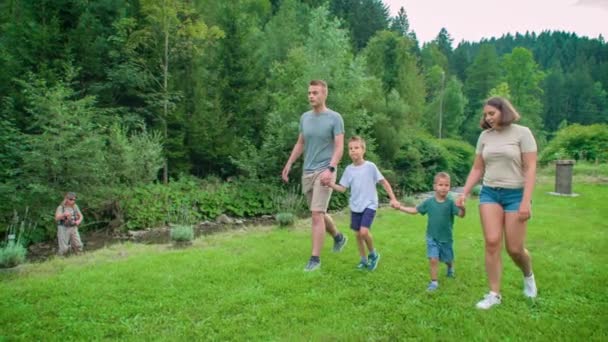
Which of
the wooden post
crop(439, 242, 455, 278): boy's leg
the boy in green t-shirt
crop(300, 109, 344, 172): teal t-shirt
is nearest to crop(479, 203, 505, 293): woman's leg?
the boy in green t-shirt

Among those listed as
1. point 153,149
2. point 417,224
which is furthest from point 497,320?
point 153,149

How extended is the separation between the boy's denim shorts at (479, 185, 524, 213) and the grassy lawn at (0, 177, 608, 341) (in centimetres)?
101

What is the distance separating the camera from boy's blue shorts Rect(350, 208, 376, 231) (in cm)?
539

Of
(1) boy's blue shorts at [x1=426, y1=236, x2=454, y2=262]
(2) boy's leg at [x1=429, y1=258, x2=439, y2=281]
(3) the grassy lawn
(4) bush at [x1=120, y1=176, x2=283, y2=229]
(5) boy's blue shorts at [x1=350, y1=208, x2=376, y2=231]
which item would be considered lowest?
(4) bush at [x1=120, y1=176, x2=283, y2=229]

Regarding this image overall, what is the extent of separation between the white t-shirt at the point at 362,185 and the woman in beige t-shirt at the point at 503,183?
1.43m

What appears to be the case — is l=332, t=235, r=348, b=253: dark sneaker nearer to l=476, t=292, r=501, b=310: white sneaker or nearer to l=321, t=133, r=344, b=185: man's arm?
l=321, t=133, r=344, b=185: man's arm

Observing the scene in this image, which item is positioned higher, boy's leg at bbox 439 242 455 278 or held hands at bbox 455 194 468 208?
held hands at bbox 455 194 468 208

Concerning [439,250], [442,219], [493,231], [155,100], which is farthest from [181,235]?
[155,100]

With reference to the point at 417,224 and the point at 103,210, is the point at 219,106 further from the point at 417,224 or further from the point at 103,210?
the point at 417,224

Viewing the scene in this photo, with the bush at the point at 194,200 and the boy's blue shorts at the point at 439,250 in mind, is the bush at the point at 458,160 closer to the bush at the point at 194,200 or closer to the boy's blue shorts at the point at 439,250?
the bush at the point at 194,200

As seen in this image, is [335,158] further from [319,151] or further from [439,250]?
[439,250]

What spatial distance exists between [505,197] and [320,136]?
2.40 meters

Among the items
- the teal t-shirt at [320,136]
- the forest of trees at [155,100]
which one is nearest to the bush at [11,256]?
the teal t-shirt at [320,136]

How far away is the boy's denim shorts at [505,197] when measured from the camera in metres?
4.18
